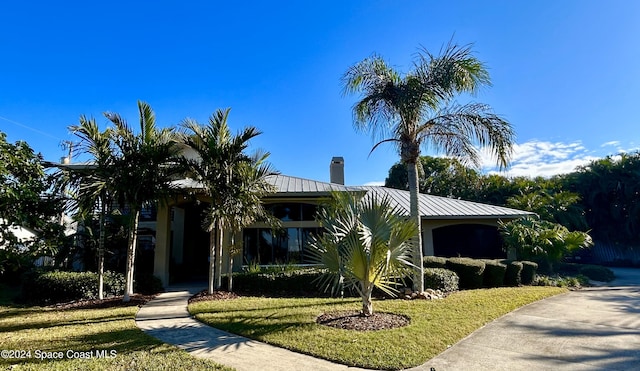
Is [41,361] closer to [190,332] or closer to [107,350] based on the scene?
[107,350]

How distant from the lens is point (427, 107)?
10.3m

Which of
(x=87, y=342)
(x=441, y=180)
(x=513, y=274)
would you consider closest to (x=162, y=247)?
(x=87, y=342)

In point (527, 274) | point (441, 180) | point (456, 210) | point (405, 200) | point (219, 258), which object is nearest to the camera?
point (219, 258)

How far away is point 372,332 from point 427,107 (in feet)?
22.1

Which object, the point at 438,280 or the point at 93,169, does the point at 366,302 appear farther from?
the point at 93,169

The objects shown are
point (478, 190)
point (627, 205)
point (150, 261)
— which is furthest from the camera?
point (478, 190)

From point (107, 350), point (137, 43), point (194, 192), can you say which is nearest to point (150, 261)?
point (194, 192)

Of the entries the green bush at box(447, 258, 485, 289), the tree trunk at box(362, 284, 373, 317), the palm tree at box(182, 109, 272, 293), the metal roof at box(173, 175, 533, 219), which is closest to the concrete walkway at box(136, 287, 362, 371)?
the tree trunk at box(362, 284, 373, 317)

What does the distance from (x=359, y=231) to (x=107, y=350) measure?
492cm

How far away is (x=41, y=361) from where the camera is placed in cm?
537

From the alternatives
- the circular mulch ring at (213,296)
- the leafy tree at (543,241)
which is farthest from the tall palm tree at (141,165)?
the leafy tree at (543,241)

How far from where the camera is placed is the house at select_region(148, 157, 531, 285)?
13469mm

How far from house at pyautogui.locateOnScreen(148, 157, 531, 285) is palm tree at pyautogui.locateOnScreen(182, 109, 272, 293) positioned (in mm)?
1729

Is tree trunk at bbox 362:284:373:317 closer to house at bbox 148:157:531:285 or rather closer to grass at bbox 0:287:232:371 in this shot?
grass at bbox 0:287:232:371
